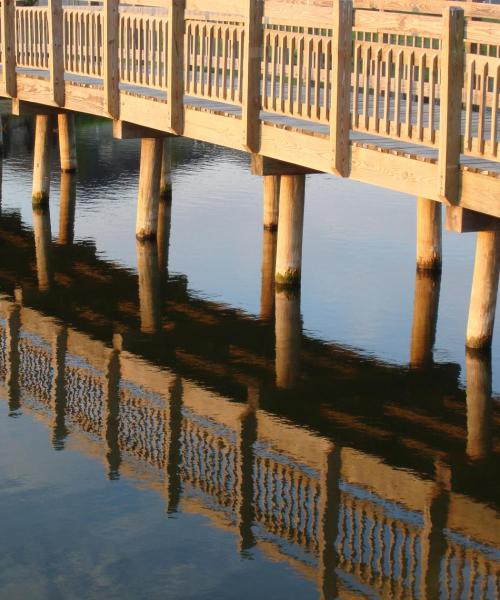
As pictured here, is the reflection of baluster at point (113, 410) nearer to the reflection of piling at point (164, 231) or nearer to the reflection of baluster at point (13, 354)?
the reflection of baluster at point (13, 354)

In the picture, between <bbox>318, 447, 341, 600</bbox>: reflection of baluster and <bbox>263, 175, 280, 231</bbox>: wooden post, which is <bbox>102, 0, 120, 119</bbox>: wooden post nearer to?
<bbox>263, 175, 280, 231</bbox>: wooden post

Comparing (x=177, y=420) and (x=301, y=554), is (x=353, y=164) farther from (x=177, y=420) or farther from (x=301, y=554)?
(x=301, y=554)

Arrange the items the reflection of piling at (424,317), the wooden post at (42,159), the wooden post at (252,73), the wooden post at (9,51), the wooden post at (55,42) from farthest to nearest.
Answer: the wooden post at (42,159) < the wooden post at (9,51) < the wooden post at (55,42) < the reflection of piling at (424,317) < the wooden post at (252,73)

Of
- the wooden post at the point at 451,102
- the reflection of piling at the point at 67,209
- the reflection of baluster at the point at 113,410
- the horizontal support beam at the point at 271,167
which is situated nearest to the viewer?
the reflection of baluster at the point at 113,410

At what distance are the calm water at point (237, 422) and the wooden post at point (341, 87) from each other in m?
2.47

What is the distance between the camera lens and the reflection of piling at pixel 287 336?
51.5ft

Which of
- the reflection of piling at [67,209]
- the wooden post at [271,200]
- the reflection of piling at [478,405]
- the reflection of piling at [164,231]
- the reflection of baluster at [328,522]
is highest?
the wooden post at [271,200]

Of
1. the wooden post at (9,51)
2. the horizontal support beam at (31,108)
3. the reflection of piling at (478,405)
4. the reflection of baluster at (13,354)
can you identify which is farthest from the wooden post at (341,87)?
the horizontal support beam at (31,108)

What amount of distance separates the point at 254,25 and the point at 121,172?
48.6 feet

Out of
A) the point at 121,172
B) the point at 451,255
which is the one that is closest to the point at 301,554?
the point at 451,255

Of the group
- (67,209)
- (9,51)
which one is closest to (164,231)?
(67,209)

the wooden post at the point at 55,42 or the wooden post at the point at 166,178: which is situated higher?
the wooden post at the point at 55,42

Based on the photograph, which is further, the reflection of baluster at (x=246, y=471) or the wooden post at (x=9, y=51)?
the wooden post at (x=9, y=51)

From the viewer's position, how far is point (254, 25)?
16.3 meters
